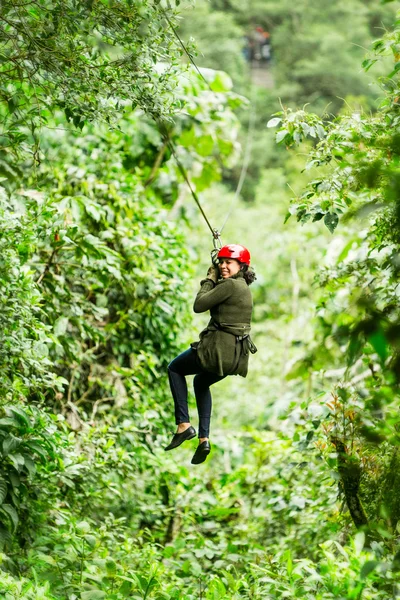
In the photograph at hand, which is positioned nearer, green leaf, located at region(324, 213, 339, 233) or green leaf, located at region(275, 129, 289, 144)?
green leaf, located at region(324, 213, 339, 233)

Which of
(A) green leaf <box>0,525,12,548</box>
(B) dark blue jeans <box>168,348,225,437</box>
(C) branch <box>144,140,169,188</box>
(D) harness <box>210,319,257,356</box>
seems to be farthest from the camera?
(C) branch <box>144,140,169,188</box>

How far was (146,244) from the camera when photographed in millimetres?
6055

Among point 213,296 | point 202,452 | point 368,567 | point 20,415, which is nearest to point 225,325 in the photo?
point 213,296

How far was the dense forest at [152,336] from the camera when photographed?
3824mm

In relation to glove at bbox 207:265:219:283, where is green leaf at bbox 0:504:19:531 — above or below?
below

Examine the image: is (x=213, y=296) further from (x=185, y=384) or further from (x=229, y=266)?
(x=185, y=384)

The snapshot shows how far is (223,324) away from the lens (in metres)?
4.17

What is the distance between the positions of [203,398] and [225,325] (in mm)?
522

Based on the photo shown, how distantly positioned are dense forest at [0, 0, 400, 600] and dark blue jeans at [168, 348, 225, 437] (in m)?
0.69

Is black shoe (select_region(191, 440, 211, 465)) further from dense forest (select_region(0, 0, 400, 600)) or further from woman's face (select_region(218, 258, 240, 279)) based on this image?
woman's face (select_region(218, 258, 240, 279))

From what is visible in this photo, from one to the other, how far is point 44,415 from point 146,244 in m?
2.18

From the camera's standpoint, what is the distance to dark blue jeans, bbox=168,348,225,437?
4.31 m

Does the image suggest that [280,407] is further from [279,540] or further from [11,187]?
[11,187]

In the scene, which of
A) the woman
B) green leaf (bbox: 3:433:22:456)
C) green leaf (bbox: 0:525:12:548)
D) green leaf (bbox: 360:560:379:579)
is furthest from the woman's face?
green leaf (bbox: 360:560:379:579)
